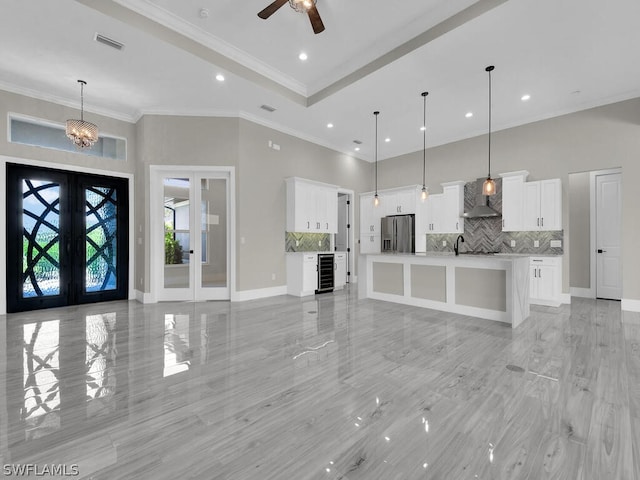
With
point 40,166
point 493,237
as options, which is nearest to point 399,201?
point 493,237

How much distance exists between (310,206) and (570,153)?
506cm

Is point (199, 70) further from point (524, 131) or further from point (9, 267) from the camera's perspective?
point (524, 131)

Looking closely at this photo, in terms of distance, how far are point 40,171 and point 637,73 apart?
954 cm

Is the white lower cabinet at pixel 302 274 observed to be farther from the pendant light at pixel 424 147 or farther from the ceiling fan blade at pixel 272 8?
the ceiling fan blade at pixel 272 8

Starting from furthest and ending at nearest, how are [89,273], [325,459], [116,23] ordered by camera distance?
[89,273], [116,23], [325,459]

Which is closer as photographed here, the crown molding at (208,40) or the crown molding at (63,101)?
the crown molding at (208,40)

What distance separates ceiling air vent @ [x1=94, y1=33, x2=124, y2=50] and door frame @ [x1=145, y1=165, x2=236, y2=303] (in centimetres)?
207

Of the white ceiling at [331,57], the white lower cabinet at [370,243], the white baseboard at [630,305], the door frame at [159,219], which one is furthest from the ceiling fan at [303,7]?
the white baseboard at [630,305]

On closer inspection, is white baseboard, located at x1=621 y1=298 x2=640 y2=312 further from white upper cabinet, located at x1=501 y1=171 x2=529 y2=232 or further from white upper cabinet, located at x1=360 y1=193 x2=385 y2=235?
white upper cabinet, located at x1=360 y1=193 x2=385 y2=235

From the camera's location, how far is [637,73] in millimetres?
4270

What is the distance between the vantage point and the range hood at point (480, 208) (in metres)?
5.70

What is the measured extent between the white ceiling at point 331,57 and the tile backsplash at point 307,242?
8.35ft

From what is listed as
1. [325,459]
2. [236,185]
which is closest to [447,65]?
[236,185]

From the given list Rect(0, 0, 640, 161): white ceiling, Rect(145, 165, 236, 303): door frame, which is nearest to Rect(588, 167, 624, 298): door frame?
Rect(0, 0, 640, 161): white ceiling
